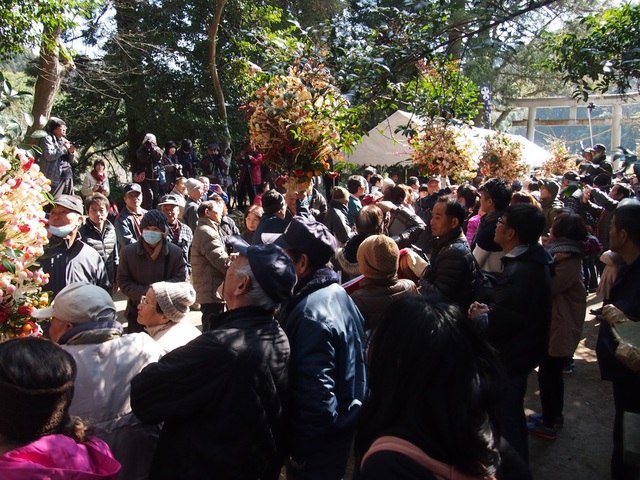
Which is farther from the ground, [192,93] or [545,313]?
[192,93]

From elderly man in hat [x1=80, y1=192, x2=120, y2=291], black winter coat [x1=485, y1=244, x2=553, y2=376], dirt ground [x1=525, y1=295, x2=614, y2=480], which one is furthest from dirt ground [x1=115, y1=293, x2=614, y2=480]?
elderly man in hat [x1=80, y1=192, x2=120, y2=291]

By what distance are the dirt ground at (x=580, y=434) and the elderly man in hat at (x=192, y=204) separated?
466 centimetres

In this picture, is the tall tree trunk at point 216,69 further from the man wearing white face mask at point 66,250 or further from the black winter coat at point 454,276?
the black winter coat at point 454,276

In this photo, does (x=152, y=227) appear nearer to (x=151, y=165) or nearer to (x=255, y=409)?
(x=255, y=409)

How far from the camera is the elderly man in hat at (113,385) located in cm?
219

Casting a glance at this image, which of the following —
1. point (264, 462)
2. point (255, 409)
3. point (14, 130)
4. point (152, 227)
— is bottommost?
point (264, 462)

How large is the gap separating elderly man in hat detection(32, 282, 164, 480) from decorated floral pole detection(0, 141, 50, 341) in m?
0.30

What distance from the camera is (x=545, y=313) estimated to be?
11.6 ft

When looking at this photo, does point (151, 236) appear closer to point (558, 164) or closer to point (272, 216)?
point (272, 216)

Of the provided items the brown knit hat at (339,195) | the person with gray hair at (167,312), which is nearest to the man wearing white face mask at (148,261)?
the person with gray hair at (167,312)

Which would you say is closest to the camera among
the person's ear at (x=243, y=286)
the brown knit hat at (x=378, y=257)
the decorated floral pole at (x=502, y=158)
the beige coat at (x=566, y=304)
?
the person's ear at (x=243, y=286)

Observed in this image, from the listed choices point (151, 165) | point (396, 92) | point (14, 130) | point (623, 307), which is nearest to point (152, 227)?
point (14, 130)

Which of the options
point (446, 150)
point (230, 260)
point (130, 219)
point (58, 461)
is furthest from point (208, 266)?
point (446, 150)

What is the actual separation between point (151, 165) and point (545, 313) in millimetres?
9867
